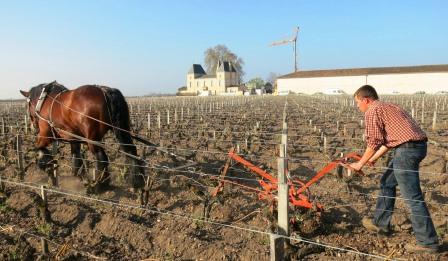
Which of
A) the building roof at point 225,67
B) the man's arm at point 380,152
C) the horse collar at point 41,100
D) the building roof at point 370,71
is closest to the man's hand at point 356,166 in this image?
the man's arm at point 380,152

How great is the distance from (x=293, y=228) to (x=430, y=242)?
133cm

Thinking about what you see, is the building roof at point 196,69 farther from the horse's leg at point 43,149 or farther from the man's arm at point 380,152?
the man's arm at point 380,152

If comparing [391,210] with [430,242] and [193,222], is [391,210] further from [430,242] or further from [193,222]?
[193,222]

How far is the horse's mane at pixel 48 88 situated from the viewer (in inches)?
284

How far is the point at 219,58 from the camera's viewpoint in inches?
4264

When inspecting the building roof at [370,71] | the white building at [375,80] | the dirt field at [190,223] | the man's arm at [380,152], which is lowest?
the dirt field at [190,223]

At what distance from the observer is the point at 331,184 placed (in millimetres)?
6492

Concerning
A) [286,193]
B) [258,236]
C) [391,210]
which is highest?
[286,193]

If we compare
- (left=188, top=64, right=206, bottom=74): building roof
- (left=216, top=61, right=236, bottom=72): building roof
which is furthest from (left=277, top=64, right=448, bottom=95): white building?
(left=188, top=64, right=206, bottom=74): building roof

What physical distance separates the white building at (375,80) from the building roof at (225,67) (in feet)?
77.1

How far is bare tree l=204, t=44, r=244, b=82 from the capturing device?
107m

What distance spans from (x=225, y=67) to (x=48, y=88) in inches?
3959

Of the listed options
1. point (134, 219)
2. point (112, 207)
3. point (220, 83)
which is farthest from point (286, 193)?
point (220, 83)

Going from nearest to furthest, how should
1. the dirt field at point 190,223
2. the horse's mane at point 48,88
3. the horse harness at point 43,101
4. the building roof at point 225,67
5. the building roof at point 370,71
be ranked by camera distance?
the dirt field at point 190,223, the horse harness at point 43,101, the horse's mane at point 48,88, the building roof at point 370,71, the building roof at point 225,67
